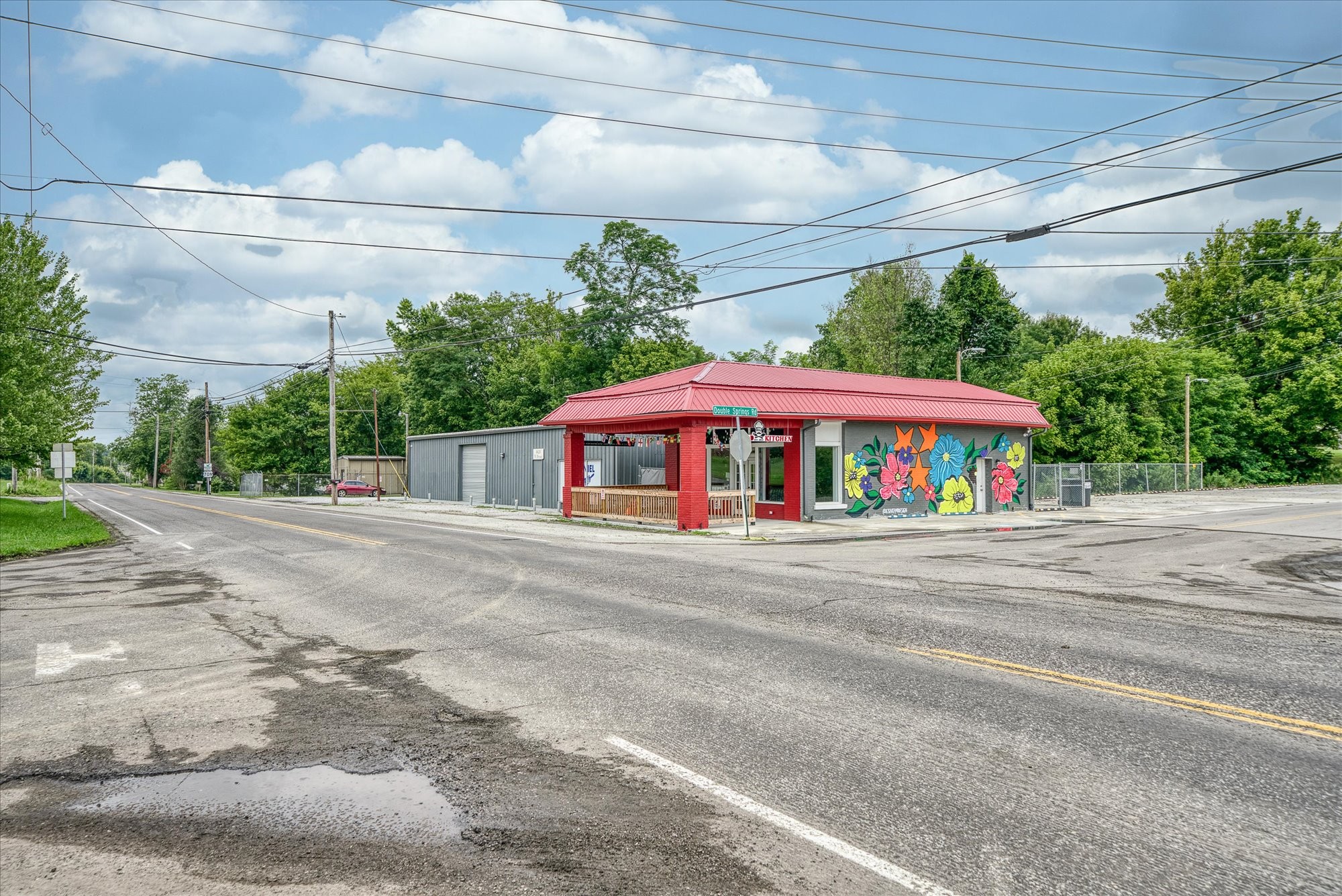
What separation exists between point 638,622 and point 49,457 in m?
32.6

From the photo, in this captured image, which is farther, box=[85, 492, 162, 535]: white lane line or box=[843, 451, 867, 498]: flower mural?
box=[843, 451, 867, 498]: flower mural

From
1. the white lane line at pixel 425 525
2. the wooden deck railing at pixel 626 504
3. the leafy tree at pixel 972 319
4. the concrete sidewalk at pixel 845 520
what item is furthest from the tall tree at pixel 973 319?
the white lane line at pixel 425 525

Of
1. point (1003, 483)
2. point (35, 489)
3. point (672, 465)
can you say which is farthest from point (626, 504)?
point (35, 489)

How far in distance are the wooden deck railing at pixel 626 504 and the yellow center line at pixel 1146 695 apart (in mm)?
18174

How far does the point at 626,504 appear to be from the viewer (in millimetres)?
28500

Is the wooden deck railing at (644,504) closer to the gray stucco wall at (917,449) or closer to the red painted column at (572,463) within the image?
the red painted column at (572,463)

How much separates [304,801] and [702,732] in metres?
2.41

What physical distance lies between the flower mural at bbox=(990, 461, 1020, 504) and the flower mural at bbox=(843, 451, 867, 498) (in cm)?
767

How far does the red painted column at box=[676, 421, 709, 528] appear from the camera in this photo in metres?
25.1

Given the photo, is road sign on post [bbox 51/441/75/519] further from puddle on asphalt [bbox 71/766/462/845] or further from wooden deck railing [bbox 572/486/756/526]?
puddle on asphalt [bbox 71/766/462/845]

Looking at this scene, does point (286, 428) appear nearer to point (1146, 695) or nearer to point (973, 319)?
point (973, 319)

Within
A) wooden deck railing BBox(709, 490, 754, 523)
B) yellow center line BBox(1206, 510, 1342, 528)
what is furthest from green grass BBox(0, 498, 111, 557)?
yellow center line BBox(1206, 510, 1342, 528)

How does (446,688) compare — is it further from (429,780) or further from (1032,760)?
(1032,760)

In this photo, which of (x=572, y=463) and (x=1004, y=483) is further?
(x=1004, y=483)
